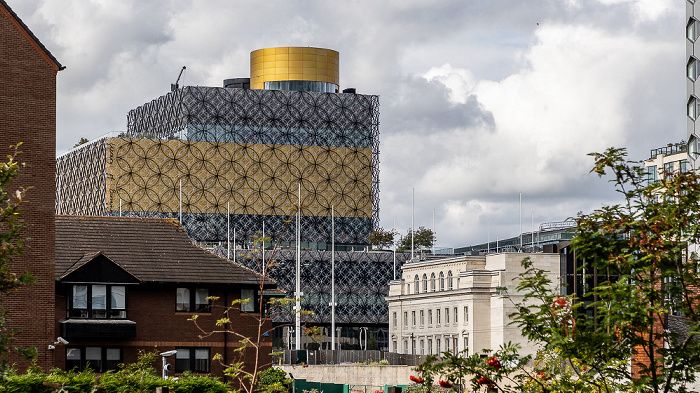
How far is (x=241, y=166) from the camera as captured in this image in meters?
175

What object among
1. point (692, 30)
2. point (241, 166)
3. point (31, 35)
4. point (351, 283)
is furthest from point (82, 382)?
point (241, 166)

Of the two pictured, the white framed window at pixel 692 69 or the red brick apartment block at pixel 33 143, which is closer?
the red brick apartment block at pixel 33 143

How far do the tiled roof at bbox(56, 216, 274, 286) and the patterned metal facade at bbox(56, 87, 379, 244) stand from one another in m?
109

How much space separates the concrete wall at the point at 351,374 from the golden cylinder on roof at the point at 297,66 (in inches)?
3901

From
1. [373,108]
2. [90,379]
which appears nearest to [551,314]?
[90,379]

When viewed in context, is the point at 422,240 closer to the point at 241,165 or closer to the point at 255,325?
the point at 241,165

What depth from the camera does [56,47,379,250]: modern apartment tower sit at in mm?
169375

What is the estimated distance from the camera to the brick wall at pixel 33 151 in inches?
1656

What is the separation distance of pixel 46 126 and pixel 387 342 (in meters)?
134

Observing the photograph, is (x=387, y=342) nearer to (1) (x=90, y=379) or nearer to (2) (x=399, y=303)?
(2) (x=399, y=303)

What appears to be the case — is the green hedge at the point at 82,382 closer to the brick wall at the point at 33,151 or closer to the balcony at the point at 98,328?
the brick wall at the point at 33,151

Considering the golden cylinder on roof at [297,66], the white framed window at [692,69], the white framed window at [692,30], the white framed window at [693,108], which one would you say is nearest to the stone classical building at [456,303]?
the white framed window at [693,108]

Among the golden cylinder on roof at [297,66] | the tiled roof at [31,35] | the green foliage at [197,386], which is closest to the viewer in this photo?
the green foliage at [197,386]

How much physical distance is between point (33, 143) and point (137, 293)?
50.6ft
